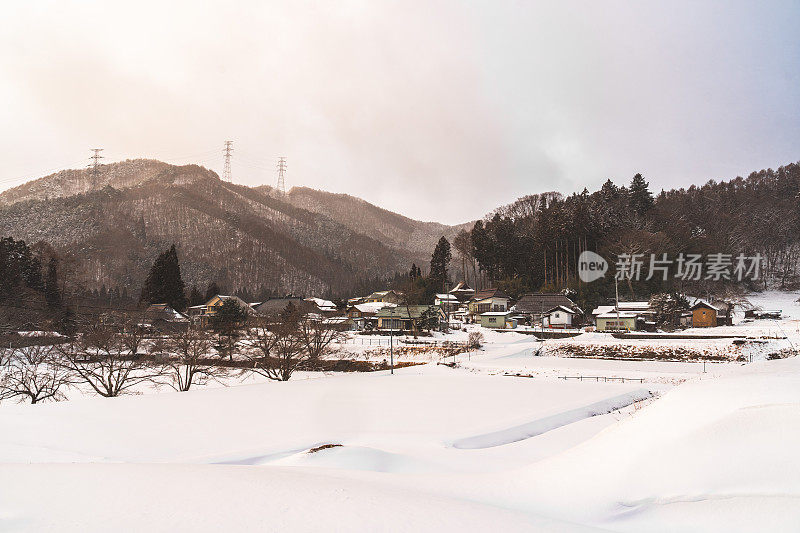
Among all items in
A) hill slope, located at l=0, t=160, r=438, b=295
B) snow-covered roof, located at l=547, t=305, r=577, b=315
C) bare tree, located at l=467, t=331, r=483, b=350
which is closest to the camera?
bare tree, located at l=467, t=331, r=483, b=350

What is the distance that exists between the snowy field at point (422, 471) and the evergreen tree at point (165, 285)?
148 feet

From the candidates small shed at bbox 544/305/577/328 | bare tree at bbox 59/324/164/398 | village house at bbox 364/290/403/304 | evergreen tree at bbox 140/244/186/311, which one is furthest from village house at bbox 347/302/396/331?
bare tree at bbox 59/324/164/398

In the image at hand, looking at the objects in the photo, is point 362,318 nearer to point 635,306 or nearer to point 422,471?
point 635,306

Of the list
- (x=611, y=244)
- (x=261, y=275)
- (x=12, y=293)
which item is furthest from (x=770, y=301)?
(x=261, y=275)

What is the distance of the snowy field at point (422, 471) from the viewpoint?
4.48m

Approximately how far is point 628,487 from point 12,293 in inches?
2031

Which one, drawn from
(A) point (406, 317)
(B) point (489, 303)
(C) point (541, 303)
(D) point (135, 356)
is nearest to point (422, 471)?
(D) point (135, 356)

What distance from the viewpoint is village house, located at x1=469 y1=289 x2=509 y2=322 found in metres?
56.2

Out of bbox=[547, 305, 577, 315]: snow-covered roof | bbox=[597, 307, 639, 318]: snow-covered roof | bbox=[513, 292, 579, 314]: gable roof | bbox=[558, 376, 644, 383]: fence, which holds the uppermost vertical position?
bbox=[513, 292, 579, 314]: gable roof

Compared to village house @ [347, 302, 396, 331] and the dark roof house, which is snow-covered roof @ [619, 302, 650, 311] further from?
village house @ [347, 302, 396, 331]

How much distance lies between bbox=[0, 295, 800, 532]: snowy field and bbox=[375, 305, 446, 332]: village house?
36.0 m

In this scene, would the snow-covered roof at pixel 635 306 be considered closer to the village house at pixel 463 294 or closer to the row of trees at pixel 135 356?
the village house at pixel 463 294

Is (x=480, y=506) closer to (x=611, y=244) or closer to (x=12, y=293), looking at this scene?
(x=12, y=293)

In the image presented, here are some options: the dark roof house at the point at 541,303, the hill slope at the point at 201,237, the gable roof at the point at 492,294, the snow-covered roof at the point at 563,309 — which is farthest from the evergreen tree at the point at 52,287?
the snow-covered roof at the point at 563,309
